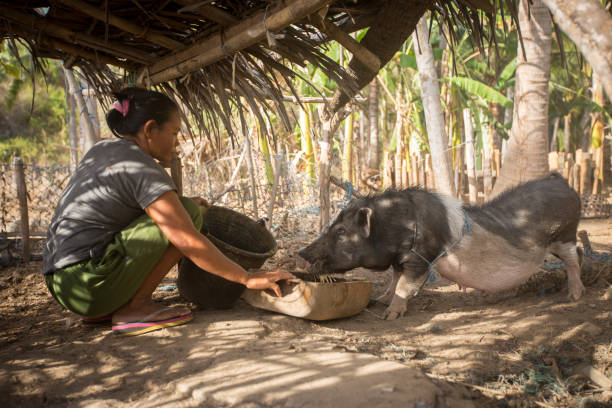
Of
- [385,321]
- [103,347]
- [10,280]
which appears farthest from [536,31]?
[10,280]

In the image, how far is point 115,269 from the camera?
2527 mm

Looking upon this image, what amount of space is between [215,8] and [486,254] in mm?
2627

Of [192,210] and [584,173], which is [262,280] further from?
[584,173]

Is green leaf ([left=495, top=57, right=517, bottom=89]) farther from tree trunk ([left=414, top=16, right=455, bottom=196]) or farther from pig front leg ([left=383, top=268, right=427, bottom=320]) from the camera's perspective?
pig front leg ([left=383, top=268, right=427, bottom=320])

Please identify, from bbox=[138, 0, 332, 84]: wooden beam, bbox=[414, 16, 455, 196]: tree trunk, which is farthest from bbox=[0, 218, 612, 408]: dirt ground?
bbox=[414, 16, 455, 196]: tree trunk

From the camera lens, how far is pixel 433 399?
186 cm

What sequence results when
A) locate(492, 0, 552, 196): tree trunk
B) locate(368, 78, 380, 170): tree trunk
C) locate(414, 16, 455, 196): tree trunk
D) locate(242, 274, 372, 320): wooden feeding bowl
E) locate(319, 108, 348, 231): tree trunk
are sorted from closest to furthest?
locate(242, 274, 372, 320): wooden feeding bowl, locate(319, 108, 348, 231): tree trunk, locate(492, 0, 552, 196): tree trunk, locate(414, 16, 455, 196): tree trunk, locate(368, 78, 380, 170): tree trunk

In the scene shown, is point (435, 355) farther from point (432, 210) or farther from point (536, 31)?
point (536, 31)

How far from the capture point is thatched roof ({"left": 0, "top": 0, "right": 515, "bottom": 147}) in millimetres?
2695

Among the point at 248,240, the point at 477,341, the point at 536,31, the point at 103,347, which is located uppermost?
the point at 536,31

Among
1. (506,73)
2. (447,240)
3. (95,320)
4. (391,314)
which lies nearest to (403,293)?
(391,314)

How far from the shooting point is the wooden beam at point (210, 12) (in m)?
2.52

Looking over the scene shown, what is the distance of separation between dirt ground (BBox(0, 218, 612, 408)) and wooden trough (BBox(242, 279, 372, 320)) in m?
0.09

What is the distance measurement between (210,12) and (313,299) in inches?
73.7
